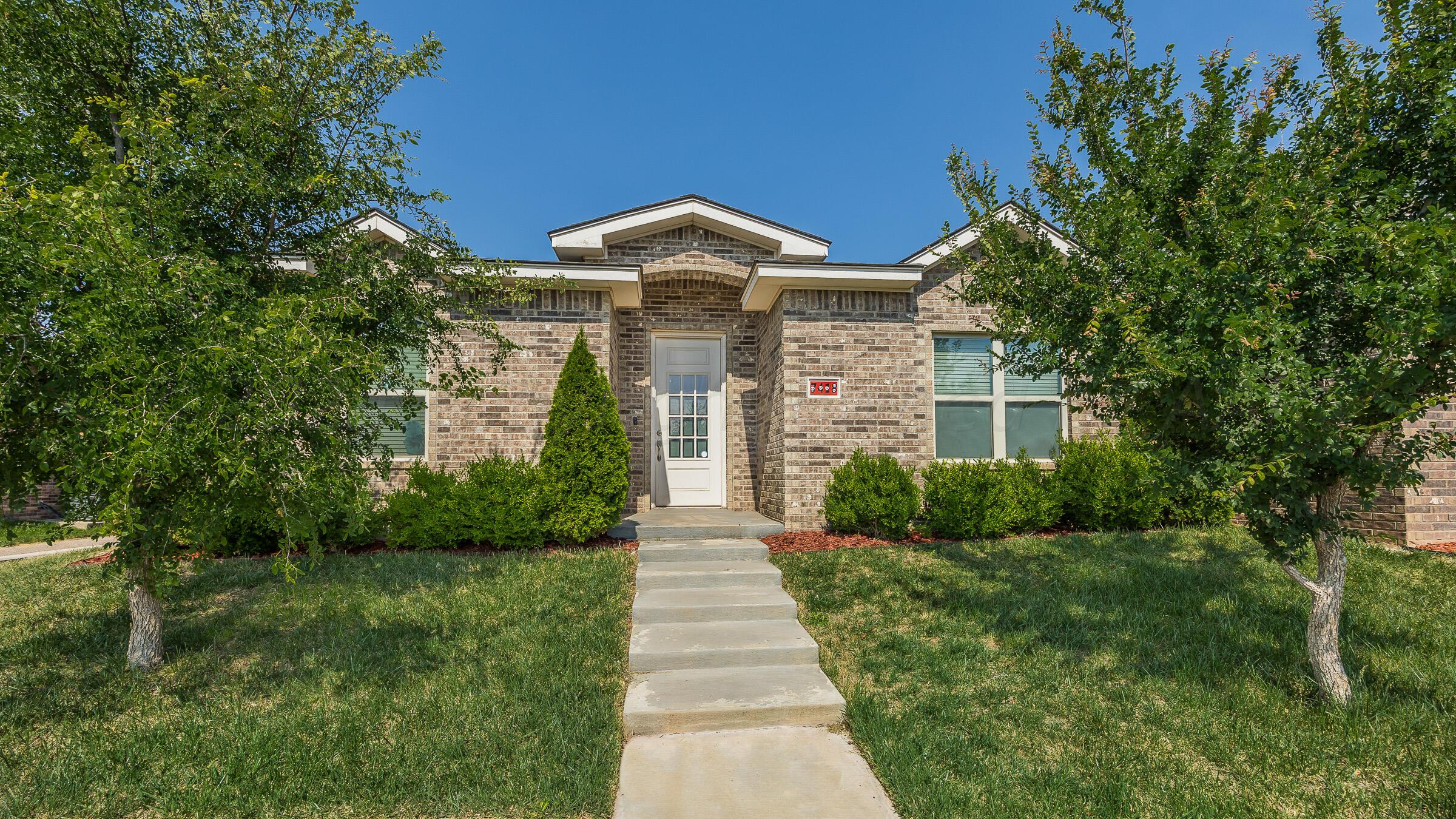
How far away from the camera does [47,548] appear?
1019 centimetres

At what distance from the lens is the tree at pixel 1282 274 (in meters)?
2.94

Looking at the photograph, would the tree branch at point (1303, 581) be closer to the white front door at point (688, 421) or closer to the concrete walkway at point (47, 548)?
the white front door at point (688, 421)

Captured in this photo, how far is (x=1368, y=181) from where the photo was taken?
10.2 ft

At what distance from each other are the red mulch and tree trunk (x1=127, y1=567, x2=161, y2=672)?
517 centimetres

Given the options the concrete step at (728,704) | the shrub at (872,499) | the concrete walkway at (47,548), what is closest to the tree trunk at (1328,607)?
the concrete step at (728,704)

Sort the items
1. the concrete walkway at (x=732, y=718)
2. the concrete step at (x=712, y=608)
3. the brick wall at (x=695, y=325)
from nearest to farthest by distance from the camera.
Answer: the concrete walkway at (x=732, y=718) < the concrete step at (x=712, y=608) < the brick wall at (x=695, y=325)

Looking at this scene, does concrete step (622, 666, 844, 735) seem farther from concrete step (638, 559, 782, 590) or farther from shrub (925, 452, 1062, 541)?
shrub (925, 452, 1062, 541)

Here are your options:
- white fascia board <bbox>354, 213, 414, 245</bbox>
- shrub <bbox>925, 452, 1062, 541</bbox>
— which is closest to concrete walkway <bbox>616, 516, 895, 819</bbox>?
shrub <bbox>925, 452, 1062, 541</bbox>

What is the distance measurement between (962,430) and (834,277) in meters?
2.87

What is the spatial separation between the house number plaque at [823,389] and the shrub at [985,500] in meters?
1.55

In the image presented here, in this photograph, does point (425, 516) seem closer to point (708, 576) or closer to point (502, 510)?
point (502, 510)

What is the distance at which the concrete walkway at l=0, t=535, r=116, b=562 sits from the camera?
8.84m

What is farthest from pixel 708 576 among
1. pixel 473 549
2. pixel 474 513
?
pixel 473 549

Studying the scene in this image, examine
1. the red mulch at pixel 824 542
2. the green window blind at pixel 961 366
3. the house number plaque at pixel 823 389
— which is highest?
the green window blind at pixel 961 366
